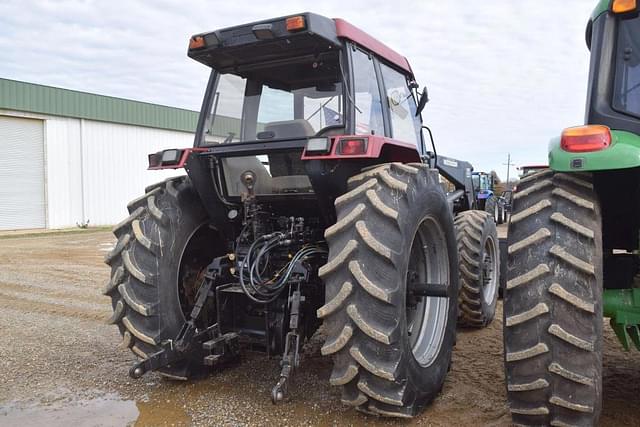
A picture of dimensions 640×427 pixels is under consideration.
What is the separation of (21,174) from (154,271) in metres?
18.9

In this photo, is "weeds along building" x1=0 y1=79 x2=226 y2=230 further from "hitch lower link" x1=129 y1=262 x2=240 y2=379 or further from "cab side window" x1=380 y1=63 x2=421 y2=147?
"hitch lower link" x1=129 y1=262 x2=240 y2=379

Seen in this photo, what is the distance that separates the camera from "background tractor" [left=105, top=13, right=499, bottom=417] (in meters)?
3.22

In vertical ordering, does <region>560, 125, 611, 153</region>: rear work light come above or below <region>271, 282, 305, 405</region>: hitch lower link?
above

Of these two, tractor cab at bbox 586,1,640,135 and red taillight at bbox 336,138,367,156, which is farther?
red taillight at bbox 336,138,367,156

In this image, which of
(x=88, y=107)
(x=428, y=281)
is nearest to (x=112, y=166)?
(x=88, y=107)

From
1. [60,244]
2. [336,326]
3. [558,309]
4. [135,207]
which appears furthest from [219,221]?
[60,244]

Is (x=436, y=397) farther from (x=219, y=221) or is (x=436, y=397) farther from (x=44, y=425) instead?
(x=44, y=425)

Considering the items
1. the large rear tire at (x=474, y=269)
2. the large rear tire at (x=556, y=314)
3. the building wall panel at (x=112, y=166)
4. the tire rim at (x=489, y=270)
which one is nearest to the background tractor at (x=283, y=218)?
the large rear tire at (x=556, y=314)

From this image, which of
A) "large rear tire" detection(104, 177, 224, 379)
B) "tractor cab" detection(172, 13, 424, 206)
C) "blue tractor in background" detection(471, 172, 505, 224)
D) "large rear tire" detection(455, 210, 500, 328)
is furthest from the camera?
"blue tractor in background" detection(471, 172, 505, 224)

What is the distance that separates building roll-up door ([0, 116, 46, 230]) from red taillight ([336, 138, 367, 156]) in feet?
64.7

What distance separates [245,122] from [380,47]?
4.16 ft

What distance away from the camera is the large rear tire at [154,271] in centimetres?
370

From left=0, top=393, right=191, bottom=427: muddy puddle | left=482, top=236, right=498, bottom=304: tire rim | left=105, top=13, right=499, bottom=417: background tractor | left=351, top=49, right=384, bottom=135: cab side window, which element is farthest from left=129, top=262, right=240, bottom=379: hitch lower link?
left=482, top=236, right=498, bottom=304: tire rim

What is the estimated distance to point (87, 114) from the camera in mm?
21484
